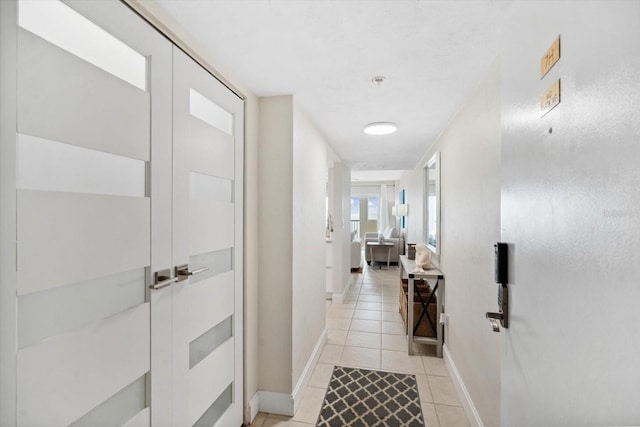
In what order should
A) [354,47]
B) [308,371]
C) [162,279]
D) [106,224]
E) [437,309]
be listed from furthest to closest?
[437,309], [308,371], [354,47], [162,279], [106,224]

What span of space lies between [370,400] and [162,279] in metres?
1.91

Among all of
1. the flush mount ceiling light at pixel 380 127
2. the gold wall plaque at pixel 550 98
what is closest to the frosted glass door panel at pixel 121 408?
the gold wall plaque at pixel 550 98

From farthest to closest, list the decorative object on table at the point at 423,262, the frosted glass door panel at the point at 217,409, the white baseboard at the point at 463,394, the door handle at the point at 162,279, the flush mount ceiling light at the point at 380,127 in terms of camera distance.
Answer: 1. the decorative object on table at the point at 423,262
2. the flush mount ceiling light at the point at 380,127
3. the white baseboard at the point at 463,394
4. the frosted glass door panel at the point at 217,409
5. the door handle at the point at 162,279

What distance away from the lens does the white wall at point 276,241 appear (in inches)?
85.6

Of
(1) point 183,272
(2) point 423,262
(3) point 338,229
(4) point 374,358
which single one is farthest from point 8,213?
(3) point 338,229

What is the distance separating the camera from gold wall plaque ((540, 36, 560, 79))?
0.77 m

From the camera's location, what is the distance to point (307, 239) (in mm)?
2633

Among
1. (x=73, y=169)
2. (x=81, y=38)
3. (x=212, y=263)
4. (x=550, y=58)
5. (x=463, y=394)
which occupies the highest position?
(x=81, y=38)

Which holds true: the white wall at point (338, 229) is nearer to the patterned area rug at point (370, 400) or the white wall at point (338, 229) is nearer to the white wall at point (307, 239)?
the white wall at point (307, 239)

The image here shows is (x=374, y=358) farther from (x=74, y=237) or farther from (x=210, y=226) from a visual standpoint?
(x=74, y=237)

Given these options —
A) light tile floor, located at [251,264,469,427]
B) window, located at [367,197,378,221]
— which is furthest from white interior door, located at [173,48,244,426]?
window, located at [367,197,378,221]

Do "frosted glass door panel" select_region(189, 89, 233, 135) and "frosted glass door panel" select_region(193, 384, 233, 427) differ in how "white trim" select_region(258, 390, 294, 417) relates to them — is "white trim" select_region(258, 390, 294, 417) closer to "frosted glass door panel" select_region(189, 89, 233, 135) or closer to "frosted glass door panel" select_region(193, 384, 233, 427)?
"frosted glass door panel" select_region(193, 384, 233, 427)

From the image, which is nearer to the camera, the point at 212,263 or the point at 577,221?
the point at 577,221

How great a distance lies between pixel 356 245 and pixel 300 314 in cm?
476
